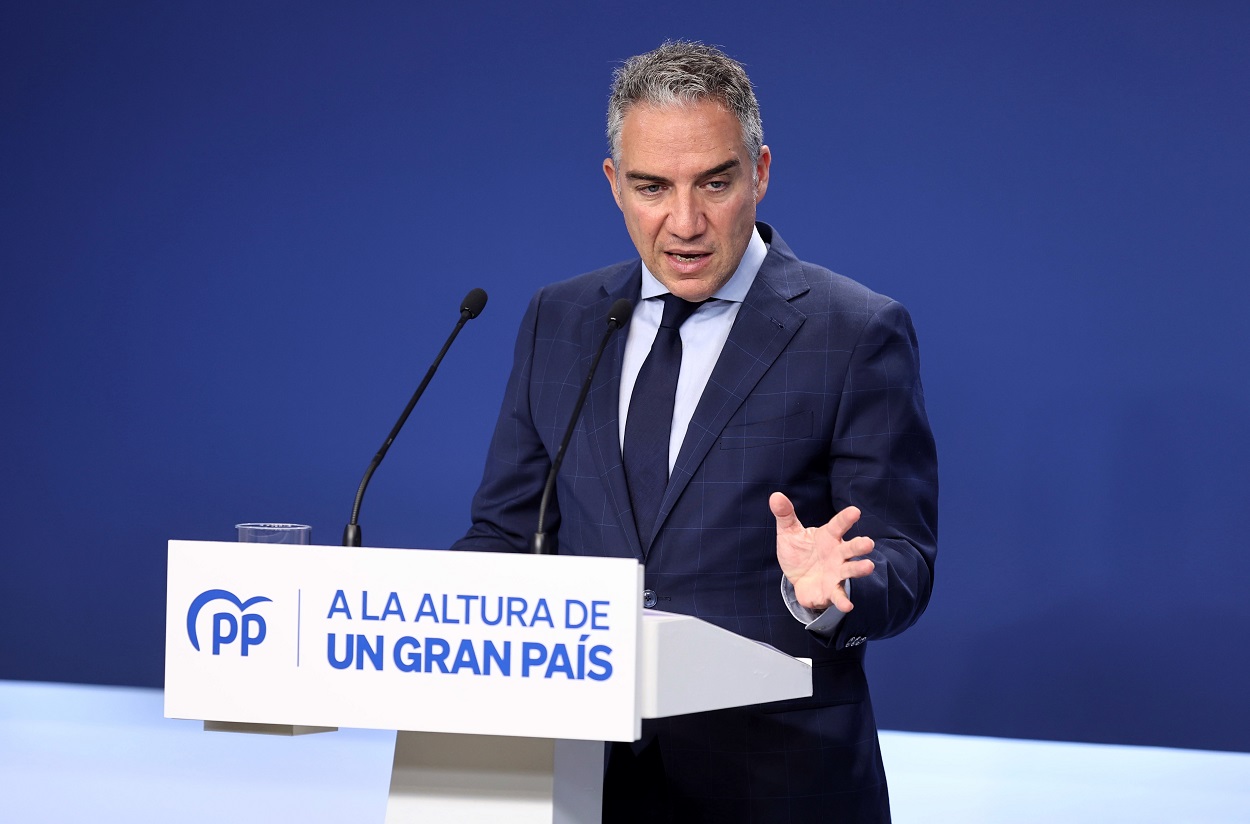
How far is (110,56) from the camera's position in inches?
165

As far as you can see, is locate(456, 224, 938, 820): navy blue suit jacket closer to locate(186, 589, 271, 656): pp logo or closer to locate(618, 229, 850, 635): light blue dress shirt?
locate(618, 229, 850, 635): light blue dress shirt

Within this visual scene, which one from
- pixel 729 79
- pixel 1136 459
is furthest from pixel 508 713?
pixel 1136 459

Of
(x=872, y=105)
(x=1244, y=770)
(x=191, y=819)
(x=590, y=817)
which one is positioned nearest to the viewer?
(x=590, y=817)

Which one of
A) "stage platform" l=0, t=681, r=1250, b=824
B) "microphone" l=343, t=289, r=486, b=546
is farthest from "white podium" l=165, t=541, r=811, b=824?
"stage platform" l=0, t=681, r=1250, b=824

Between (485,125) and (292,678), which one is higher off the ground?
(485,125)

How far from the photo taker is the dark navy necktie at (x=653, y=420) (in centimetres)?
155

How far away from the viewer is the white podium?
104cm

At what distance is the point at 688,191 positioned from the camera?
1577 mm

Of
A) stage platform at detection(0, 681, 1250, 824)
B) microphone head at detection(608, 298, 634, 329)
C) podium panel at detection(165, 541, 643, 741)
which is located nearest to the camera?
podium panel at detection(165, 541, 643, 741)

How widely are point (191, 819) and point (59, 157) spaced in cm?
224

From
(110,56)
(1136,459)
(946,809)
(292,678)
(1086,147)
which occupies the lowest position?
(946,809)

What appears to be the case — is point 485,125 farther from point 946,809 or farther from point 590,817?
point 590,817

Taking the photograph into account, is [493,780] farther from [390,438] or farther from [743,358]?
[743,358]

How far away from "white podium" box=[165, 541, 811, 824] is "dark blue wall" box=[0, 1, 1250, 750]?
246cm
